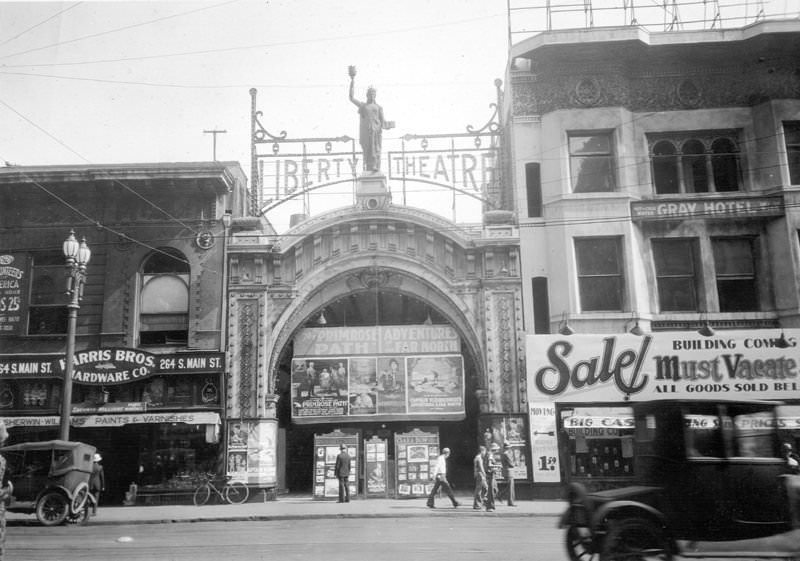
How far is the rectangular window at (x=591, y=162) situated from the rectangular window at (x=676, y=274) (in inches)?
97.3

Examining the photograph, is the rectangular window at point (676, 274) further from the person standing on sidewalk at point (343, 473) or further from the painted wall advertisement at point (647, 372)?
the person standing on sidewalk at point (343, 473)

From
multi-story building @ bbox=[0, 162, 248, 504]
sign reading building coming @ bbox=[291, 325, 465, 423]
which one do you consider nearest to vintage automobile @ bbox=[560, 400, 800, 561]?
sign reading building coming @ bbox=[291, 325, 465, 423]

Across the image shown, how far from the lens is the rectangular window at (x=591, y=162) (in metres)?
23.0

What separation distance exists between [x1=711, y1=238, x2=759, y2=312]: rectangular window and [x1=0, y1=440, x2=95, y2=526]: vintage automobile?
18.3m

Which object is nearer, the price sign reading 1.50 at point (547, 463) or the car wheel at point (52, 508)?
the car wheel at point (52, 508)

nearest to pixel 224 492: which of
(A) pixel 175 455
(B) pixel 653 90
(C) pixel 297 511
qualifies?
(A) pixel 175 455

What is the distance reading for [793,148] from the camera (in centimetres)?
2280

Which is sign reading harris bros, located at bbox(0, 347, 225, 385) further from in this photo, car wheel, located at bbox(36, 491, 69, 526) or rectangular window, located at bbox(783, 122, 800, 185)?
rectangular window, located at bbox(783, 122, 800, 185)

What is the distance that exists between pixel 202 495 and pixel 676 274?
15.6 m

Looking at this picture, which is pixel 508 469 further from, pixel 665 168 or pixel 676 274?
pixel 665 168

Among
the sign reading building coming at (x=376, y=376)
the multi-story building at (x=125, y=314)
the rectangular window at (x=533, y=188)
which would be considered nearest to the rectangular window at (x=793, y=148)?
the rectangular window at (x=533, y=188)

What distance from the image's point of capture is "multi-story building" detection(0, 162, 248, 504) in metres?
22.0

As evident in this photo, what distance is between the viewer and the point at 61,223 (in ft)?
76.9

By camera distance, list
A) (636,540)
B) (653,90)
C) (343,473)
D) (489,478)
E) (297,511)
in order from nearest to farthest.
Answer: (636,540)
(297,511)
(489,478)
(343,473)
(653,90)
